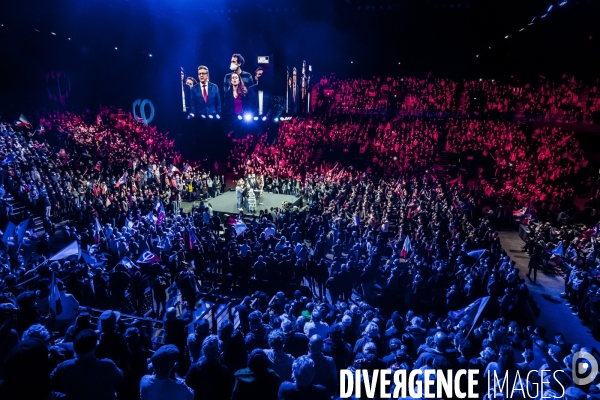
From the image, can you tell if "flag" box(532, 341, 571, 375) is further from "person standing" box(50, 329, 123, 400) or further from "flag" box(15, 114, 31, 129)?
"flag" box(15, 114, 31, 129)

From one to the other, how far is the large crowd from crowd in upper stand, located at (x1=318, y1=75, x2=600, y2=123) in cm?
324

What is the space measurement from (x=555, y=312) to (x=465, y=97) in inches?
1097

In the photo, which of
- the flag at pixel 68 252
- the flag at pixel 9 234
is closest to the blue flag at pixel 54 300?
the flag at pixel 9 234

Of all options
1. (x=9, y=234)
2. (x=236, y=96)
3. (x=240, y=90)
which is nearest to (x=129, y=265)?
(x=9, y=234)

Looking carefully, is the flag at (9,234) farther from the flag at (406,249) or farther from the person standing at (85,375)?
the flag at (406,249)

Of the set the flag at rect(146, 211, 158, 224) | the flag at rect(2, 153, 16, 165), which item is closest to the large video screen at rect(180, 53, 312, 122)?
the flag at rect(2, 153, 16, 165)

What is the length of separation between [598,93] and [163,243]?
105ft

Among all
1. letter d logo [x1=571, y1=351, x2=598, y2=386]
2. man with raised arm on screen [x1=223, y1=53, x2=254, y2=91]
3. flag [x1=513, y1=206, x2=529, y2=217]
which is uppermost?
man with raised arm on screen [x1=223, y1=53, x2=254, y2=91]

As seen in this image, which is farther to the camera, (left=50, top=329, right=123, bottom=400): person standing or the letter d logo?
the letter d logo

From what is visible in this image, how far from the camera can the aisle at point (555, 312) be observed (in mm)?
10000

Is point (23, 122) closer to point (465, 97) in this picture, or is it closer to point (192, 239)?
point (192, 239)

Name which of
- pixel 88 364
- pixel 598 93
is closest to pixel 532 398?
pixel 88 364

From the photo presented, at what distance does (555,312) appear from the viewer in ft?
36.9

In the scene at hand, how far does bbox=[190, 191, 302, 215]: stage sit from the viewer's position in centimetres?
1980
